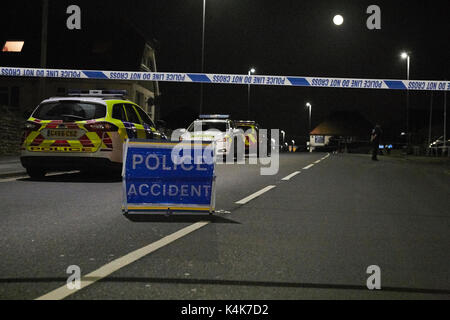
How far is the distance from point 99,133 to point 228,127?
10.4 meters

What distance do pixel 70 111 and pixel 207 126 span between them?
9.94m

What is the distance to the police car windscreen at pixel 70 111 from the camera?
12188mm

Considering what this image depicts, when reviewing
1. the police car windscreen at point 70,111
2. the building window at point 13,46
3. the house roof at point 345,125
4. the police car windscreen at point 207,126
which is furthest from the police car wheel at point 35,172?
the house roof at point 345,125

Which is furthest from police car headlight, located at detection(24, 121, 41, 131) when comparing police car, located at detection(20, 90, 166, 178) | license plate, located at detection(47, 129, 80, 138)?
license plate, located at detection(47, 129, 80, 138)

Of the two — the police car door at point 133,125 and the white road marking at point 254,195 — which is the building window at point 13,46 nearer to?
the police car door at point 133,125

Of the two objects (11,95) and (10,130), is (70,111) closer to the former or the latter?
(10,130)

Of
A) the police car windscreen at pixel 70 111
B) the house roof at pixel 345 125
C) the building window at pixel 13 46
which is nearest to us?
the police car windscreen at pixel 70 111

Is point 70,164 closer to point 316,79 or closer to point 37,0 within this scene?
point 316,79

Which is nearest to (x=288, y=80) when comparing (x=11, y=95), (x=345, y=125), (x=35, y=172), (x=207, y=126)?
(x=207, y=126)

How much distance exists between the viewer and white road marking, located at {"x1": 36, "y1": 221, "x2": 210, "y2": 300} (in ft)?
13.4

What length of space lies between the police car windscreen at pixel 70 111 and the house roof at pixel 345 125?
336 ft

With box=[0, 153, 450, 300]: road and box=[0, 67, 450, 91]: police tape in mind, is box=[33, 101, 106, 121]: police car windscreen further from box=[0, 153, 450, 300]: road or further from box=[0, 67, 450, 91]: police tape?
box=[0, 67, 450, 91]: police tape

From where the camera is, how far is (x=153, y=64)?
173 feet
